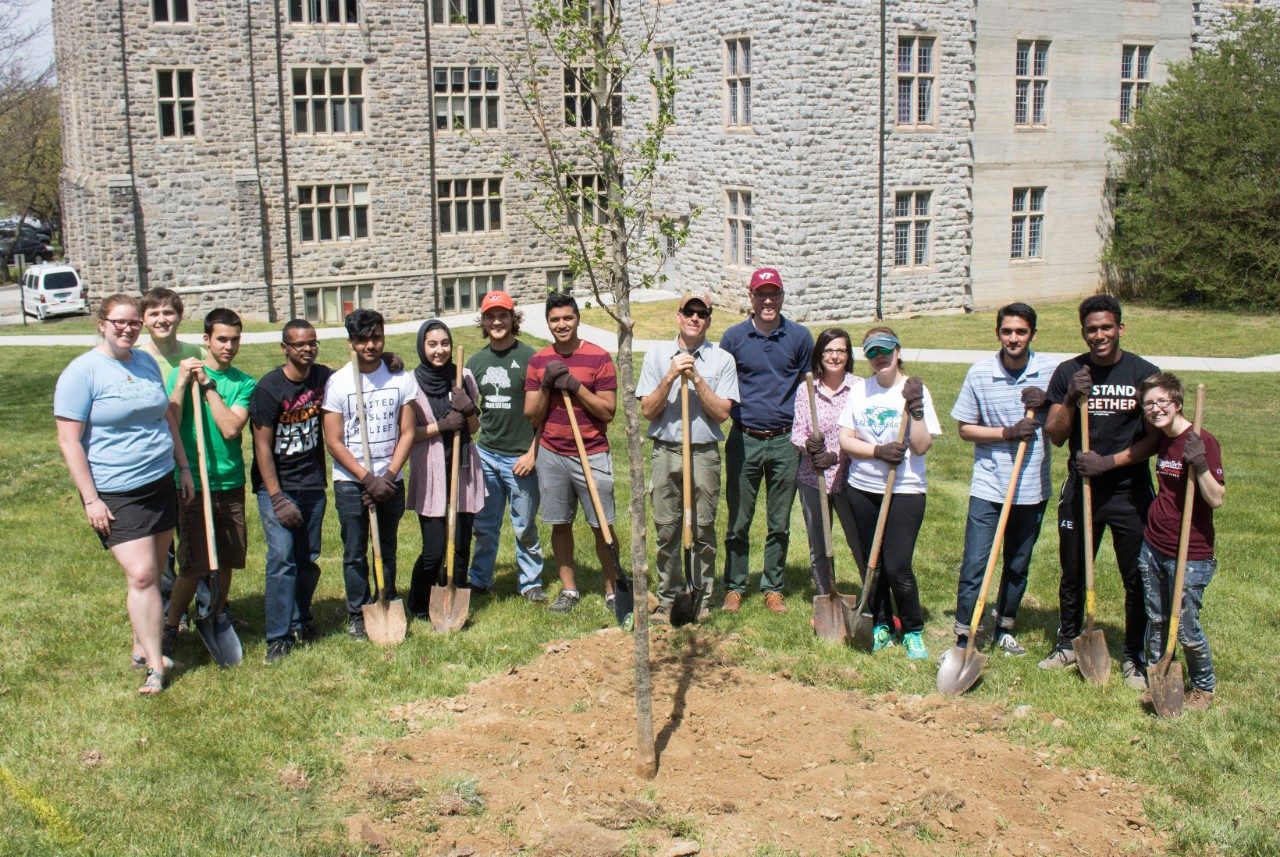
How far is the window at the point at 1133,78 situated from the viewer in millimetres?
28016

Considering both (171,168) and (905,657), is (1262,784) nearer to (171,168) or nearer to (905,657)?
(905,657)

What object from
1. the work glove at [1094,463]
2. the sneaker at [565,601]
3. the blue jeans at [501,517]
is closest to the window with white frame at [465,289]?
the blue jeans at [501,517]

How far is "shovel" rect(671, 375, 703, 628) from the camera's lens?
739cm

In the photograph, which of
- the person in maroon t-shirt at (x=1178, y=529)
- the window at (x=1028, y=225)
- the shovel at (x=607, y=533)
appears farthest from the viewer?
the window at (x=1028, y=225)

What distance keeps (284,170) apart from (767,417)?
23629 millimetres

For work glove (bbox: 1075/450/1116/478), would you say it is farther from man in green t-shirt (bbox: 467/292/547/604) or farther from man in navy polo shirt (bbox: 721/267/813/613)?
man in green t-shirt (bbox: 467/292/547/604)

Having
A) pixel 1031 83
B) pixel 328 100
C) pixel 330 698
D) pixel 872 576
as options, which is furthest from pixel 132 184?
pixel 872 576

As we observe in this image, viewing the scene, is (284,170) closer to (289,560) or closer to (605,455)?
(605,455)

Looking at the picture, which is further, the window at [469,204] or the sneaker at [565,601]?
the window at [469,204]

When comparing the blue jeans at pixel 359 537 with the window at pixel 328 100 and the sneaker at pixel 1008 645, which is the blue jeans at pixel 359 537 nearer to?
the sneaker at pixel 1008 645

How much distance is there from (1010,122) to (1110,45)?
3.17 meters

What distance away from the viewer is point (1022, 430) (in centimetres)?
698

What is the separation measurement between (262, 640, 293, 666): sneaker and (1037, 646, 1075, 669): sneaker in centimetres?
431

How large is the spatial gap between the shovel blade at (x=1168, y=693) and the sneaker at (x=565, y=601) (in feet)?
10.8
